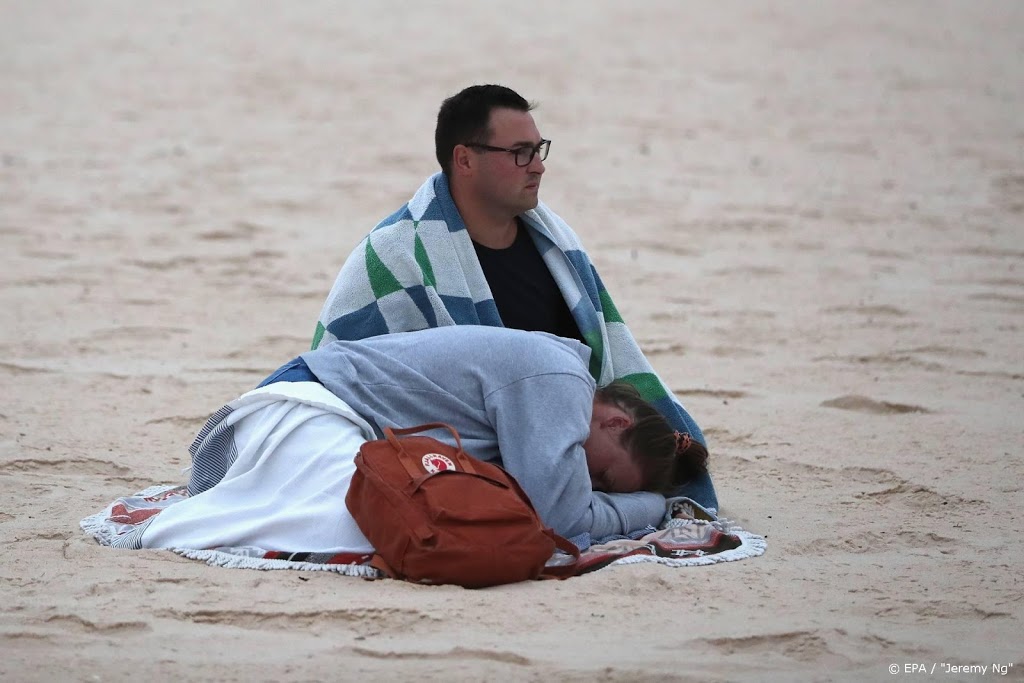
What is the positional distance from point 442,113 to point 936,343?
2.65m

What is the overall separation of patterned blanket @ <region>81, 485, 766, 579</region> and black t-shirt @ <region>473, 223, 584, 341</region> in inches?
28.4

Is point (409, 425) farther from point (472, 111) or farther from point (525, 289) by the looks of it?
point (472, 111)

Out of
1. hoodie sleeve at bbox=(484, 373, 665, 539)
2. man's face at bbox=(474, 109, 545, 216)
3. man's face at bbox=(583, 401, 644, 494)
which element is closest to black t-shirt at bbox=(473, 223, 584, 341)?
man's face at bbox=(474, 109, 545, 216)

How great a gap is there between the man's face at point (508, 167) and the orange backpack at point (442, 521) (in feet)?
3.46

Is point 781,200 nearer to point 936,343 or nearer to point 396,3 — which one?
point 936,343

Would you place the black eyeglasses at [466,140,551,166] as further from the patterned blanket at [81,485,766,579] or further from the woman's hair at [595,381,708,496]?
the patterned blanket at [81,485,766,579]

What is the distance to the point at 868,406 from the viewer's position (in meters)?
5.14

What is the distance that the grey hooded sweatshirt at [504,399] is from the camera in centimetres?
357

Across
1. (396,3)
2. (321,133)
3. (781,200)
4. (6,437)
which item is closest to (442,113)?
(6,437)

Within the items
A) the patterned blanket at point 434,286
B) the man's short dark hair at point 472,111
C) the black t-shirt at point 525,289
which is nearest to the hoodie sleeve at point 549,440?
the patterned blanket at point 434,286

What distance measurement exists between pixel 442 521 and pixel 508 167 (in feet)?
4.26

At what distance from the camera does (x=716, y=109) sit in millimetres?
10664

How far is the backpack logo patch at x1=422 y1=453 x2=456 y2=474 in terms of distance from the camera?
340 cm

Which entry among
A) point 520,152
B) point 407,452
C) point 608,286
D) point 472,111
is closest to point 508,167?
point 520,152
